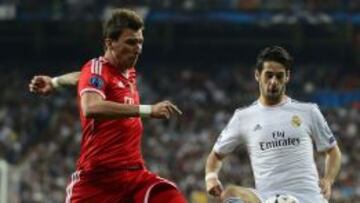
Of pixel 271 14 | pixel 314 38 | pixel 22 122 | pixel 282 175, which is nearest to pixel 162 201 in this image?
pixel 282 175

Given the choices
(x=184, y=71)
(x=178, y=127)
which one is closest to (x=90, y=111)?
(x=178, y=127)

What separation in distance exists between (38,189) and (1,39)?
9.54 metres

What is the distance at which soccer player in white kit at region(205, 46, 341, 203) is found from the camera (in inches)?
245

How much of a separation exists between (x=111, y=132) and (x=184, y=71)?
70.6ft

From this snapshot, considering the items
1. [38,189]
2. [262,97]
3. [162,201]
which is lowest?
[38,189]

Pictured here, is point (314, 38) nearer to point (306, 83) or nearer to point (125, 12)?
point (306, 83)

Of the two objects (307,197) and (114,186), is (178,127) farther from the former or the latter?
(114,186)

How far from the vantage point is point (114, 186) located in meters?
6.05

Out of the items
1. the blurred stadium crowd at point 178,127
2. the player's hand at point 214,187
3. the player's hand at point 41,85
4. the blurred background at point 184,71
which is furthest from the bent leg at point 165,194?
the blurred background at point 184,71

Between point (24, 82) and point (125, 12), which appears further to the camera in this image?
point (24, 82)

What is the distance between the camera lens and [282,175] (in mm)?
6234

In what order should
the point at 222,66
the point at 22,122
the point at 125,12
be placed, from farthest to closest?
the point at 222,66 < the point at 22,122 < the point at 125,12

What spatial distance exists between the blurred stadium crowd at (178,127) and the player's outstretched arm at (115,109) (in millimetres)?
12456

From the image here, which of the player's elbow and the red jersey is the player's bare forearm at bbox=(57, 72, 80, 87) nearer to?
the red jersey
